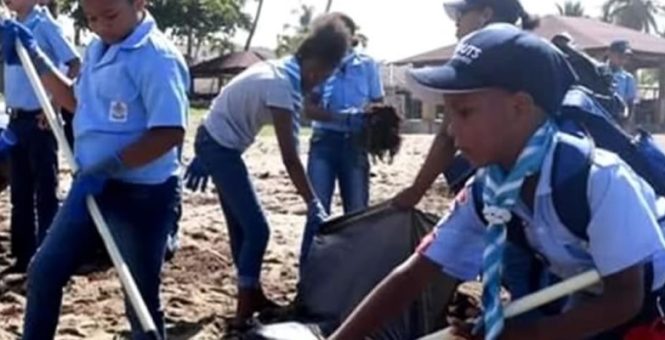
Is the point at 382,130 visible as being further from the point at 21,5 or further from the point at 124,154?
the point at 124,154

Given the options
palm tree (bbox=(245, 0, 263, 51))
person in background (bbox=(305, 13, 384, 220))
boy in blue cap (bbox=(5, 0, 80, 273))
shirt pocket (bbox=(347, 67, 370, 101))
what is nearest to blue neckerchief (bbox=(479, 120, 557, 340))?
person in background (bbox=(305, 13, 384, 220))

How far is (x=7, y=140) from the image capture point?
254 inches

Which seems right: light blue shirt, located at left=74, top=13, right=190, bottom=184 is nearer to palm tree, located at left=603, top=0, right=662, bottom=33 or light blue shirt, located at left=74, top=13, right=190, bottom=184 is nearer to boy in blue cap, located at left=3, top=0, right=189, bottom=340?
boy in blue cap, located at left=3, top=0, right=189, bottom=340

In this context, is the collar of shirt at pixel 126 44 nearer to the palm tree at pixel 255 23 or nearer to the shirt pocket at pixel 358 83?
the shirt pocket at pixel 358 83

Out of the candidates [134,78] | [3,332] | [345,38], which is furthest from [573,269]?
[3,332]

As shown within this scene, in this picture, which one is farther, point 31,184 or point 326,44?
point 31,184

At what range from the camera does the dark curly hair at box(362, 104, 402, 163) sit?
6.00 metres

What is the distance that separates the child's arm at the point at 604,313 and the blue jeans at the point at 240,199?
118 inches

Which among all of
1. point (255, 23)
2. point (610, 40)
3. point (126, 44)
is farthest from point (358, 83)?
point (255, 23)

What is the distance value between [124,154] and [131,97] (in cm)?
19

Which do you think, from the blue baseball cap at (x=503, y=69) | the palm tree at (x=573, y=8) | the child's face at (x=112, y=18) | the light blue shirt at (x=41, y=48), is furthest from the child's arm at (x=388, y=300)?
the palm tree at (x=573, y=8)

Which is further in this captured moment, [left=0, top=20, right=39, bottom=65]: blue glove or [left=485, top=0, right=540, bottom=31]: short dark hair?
[left=0, top=20, right=39, bottom=65]: blue glove

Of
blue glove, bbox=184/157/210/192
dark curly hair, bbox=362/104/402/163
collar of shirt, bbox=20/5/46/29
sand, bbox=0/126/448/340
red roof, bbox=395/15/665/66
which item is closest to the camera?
sand, bbox=0/126/448/340

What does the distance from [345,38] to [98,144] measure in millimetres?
1495
